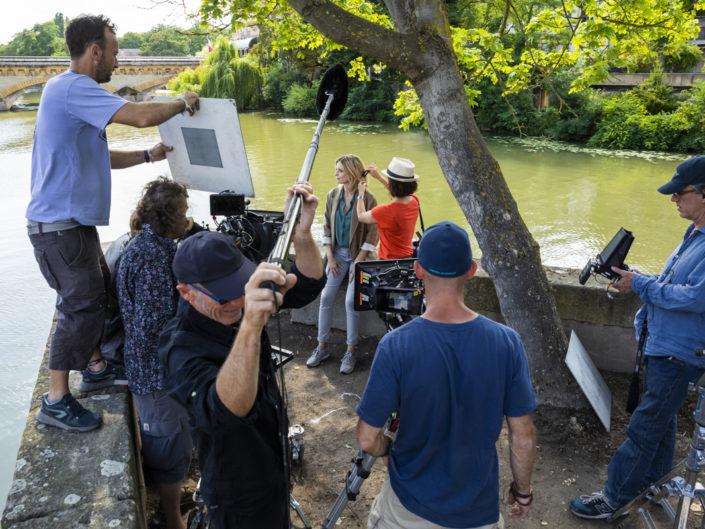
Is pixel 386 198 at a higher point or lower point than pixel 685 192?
lower

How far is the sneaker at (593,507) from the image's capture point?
285 cm

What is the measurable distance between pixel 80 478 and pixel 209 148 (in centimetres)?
183

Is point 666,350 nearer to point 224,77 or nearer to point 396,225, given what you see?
point 396,225

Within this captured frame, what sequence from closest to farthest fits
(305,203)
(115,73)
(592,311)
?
1. (305,203)
2. (592,311)
3. (115,73)

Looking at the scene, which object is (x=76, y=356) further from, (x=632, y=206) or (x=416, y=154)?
(x=416, y=154)

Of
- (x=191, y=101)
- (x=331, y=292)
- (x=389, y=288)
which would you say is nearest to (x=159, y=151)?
(x=191, y=101)

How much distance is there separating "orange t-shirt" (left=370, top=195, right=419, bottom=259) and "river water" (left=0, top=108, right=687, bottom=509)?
142 cm

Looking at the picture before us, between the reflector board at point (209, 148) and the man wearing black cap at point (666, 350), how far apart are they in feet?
7.55

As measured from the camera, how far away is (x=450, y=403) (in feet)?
5.63

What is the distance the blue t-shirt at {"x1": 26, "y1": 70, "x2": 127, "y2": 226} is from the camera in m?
2.36

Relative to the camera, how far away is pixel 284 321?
5.12 m

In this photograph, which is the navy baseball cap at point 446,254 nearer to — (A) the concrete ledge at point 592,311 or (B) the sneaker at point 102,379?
(B) the sneaker at point 102,379

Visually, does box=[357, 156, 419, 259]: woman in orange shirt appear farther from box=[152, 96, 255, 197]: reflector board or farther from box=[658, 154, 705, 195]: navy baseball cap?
box=[658, 154, 705, 195]: navy baseball cap

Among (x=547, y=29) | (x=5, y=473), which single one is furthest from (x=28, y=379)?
(x=547, y=29)
